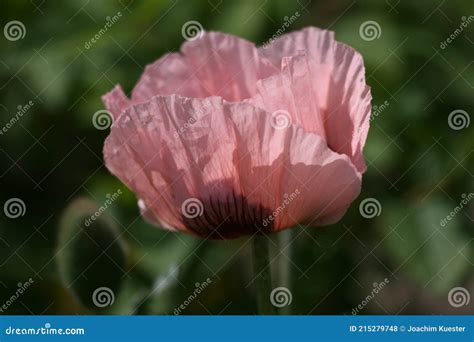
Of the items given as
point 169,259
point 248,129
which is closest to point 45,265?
point 169,259

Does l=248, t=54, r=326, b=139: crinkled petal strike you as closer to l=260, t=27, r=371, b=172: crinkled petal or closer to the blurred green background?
l=260, t=27, r=371, b=172: crinkled petal

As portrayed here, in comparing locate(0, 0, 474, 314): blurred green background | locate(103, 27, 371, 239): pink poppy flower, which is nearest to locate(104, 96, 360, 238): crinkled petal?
locate(103, 27, 371, 239): pink poppy flower

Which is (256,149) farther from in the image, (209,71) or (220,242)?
(220,242)

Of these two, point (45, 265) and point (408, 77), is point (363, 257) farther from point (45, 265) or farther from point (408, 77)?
point (45, 265)

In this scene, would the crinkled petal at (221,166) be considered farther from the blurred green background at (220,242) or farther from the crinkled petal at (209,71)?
the blurred green background at (220,242)

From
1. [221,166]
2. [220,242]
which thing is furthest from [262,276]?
[220,242]

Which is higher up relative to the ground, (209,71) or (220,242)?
(209,71)

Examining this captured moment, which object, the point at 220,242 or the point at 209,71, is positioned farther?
the point at 220,242
